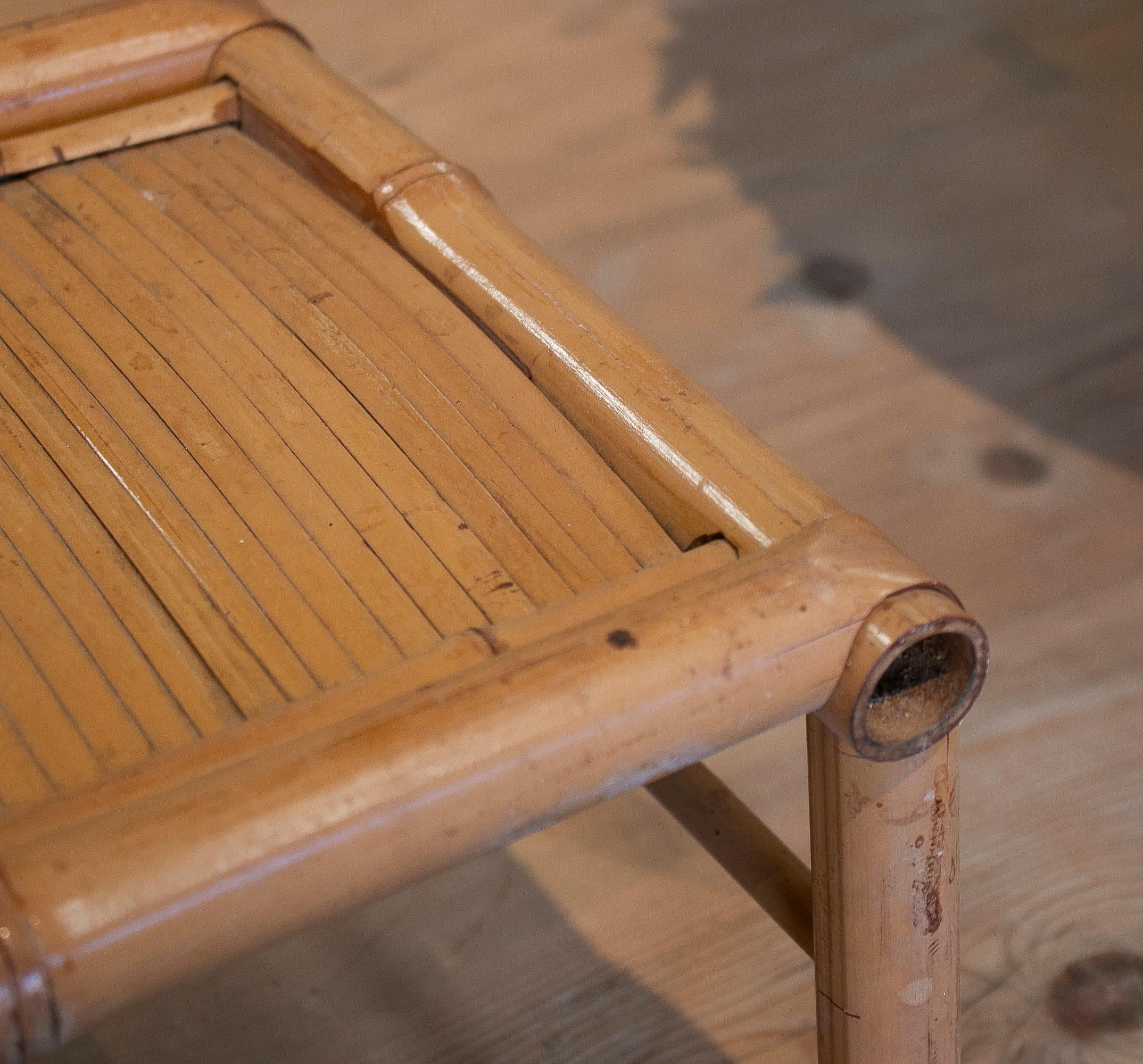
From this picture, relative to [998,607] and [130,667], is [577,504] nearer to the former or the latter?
[130,667]

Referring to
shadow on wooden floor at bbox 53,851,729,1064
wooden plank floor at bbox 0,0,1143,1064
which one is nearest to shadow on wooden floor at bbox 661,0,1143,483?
wooden plank floor at bbox 0,0,1143,1064

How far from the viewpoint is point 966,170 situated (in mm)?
1331

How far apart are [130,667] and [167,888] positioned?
0.12 m

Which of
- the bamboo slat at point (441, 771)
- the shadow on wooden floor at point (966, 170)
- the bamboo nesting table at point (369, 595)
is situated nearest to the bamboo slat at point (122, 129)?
the bamboo nesting table at point (369, 595)

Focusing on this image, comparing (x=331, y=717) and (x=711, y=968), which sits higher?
(x=331, y=717)

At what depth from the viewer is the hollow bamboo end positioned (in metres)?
0.45

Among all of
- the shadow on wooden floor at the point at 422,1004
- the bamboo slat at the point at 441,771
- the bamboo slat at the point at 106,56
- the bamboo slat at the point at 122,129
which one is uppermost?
the bamboo slat at the point at 106,56

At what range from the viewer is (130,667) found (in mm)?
479

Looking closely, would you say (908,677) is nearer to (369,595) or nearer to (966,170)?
(369,595)

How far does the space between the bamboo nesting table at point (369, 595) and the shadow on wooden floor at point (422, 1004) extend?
0.12 meters

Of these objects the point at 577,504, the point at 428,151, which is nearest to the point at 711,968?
the point at 577,504

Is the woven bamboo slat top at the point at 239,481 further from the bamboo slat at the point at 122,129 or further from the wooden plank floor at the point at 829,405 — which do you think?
the wooden plank floor at the point at 829,405

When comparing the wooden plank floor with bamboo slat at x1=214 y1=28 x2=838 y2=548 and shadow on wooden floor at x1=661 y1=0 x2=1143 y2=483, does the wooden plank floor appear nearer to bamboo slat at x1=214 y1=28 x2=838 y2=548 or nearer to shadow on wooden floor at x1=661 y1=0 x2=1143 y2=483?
shadow on wooden floor at x1=661 y1=0 x2=1143 y2=483

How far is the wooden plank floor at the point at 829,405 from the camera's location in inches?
28.4
